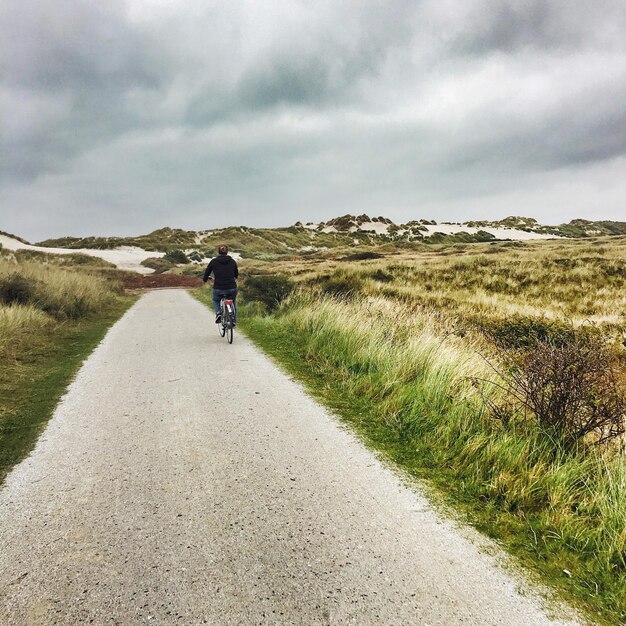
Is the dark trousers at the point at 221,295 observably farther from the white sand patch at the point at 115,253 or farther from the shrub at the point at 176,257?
the shrub at the point at 176,257

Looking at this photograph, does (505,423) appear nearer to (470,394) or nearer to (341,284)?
(470,394)

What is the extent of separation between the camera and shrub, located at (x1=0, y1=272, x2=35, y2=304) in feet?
43.0

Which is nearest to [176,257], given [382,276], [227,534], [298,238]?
[382,276]

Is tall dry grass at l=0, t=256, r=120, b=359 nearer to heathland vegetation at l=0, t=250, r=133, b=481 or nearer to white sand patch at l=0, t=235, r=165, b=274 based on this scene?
heathland vegetation at l=0, t=250, r=133, b=481

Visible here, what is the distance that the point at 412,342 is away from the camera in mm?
7332

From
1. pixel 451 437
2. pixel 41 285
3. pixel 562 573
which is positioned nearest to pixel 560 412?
pixel 451 437

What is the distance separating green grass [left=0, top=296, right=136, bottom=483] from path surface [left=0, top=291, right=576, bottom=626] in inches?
11.0

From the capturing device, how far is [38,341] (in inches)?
407

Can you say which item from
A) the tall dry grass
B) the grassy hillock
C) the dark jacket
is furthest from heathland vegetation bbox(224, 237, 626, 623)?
the grassy hillock

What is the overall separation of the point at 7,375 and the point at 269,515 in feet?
22.2

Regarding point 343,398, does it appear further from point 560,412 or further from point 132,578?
point 132,578

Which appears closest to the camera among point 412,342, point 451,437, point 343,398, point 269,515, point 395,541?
point 395,541

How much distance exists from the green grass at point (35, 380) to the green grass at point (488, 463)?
397 centimetres

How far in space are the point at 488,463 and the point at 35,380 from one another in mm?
7751
